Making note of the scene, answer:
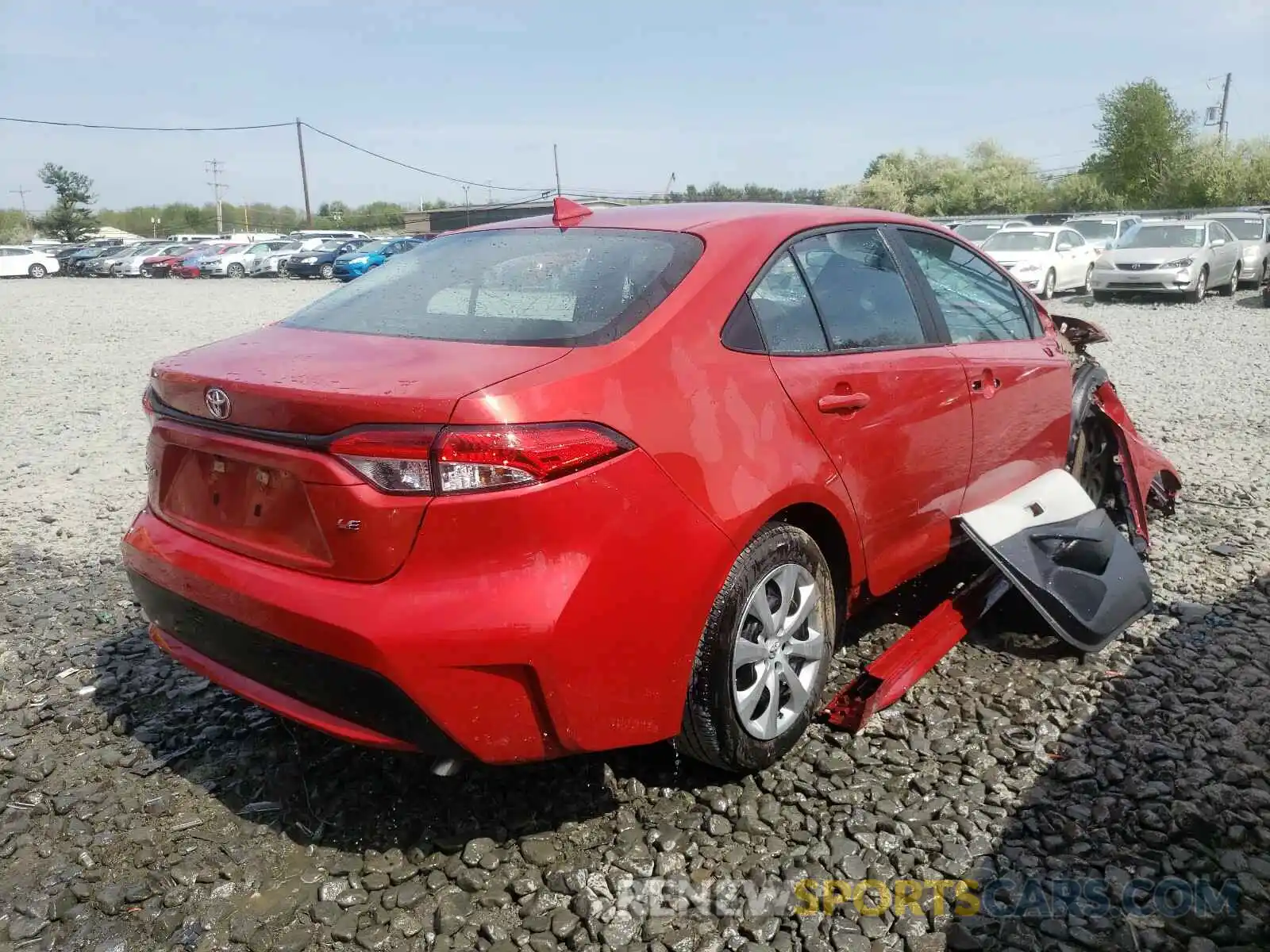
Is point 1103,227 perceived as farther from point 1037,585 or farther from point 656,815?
point 656,815

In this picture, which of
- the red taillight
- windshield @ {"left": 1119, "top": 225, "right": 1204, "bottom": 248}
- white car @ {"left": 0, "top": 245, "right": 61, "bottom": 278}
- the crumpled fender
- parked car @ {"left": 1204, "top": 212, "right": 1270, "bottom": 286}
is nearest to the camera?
the red taillight

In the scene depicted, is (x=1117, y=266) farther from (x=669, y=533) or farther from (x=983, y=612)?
(x=669, y=533)

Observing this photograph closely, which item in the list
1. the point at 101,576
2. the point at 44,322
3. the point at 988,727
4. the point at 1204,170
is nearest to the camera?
the point at 988,727

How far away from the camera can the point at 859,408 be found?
10.00ft

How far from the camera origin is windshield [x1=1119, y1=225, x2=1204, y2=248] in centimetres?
1803

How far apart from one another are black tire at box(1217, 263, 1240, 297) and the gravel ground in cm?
1792

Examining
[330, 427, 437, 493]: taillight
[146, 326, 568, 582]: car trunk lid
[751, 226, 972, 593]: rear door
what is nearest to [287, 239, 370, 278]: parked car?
[751, 226, 972, 593]: rear door

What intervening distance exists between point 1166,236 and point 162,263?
35105 millimetres

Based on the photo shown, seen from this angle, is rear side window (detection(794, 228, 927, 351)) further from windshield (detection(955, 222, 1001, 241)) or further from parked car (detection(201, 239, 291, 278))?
Answer: parked car (detection(201, 239, 291, 278))

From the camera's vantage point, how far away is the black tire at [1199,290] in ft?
57.3

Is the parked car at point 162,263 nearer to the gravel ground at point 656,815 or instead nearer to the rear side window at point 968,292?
the gravel ground at point 656,815

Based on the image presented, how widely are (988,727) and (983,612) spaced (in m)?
0.72

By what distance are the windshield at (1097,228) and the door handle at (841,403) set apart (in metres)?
23.0

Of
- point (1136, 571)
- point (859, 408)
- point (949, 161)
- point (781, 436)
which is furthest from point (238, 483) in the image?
point (949, 161)
